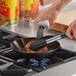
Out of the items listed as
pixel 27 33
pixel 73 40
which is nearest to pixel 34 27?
pixel 27 33

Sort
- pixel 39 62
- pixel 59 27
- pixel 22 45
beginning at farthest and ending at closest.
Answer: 1. pixel 59 27
2. pixel 22 45
3. pixel 39 62

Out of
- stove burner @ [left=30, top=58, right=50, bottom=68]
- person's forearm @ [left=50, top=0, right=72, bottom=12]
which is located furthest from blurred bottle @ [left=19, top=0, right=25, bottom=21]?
stove burner @ [left=30, top=58, right=50, bottom=68]

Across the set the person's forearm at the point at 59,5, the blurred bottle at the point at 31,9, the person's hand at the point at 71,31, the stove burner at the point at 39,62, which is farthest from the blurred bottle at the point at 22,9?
the stove burner at the point at 39,62

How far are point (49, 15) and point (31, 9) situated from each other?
105 mm

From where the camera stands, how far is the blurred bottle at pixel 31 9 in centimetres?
152

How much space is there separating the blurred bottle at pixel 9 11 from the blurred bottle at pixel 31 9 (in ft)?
0.18

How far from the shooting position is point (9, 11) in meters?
1.46

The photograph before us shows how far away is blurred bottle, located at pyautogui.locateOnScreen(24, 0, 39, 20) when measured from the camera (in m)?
1.52

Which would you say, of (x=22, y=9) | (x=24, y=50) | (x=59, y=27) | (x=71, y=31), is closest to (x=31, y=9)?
(x=22, y=9)

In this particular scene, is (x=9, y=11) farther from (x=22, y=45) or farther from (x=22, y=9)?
(x=22, y=45)

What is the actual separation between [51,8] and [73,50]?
1.31 feet

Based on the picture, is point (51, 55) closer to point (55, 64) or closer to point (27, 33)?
point (55, 64)

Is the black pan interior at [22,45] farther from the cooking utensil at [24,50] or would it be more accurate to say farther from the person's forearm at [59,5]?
the person's forearm at [59,5]

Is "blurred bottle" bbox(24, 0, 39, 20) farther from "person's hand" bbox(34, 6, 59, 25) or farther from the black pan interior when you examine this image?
Result: the black pan interior
